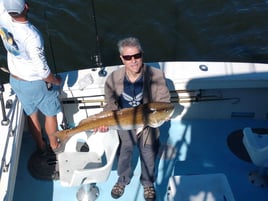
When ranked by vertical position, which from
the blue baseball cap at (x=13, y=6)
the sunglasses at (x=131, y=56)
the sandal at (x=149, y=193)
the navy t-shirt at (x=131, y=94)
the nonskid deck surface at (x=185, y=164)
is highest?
the blue baseball cap at (x=13, y=6)

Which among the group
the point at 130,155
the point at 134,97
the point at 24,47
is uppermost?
the point at 24,47

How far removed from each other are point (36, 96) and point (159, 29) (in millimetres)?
4804

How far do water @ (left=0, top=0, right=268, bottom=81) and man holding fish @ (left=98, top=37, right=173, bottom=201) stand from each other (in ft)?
12.4

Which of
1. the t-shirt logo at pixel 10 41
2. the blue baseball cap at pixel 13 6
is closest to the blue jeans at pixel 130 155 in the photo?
the t-shirt logo at pixel 10 41

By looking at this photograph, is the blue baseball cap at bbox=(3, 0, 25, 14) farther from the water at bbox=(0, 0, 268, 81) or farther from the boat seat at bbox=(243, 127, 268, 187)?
the water at bbox=(0, 0, 268, 81)

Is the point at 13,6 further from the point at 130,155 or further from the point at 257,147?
the point at 257,147

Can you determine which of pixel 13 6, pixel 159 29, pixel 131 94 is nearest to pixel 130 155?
pixel 131 94

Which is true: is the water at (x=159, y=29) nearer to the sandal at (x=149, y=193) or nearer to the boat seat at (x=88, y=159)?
the boat seat at (x=88, y=159)

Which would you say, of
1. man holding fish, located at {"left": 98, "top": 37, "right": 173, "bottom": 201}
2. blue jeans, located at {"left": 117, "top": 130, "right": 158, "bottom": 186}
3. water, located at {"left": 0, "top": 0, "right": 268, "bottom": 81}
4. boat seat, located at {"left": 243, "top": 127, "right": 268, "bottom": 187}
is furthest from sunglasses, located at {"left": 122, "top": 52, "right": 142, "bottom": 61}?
water, located at {"left": 0, "top": 0, "right": 268, "bottom": 81}

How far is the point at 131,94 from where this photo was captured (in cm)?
382

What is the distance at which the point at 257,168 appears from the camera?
14.6 ft

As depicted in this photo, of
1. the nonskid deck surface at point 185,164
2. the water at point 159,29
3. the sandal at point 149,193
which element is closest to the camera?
the sandal at point 149,193

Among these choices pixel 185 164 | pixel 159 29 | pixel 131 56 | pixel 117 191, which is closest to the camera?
pixel 131 56

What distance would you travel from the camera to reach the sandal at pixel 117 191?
4.17 m
